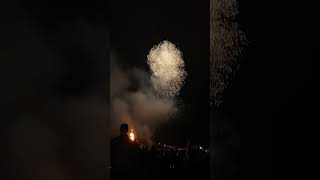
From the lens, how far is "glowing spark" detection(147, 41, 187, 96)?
1244cm

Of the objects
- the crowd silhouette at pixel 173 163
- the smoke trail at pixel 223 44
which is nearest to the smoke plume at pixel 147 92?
the crowd silhouette at pixel 173 163

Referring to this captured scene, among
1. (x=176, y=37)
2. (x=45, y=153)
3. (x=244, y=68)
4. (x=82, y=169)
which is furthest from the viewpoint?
(x=176, y=37)

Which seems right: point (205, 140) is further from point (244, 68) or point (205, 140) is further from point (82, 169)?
point (244, 68)

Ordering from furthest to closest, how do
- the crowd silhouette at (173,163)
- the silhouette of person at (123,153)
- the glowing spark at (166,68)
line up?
the glowing spark at (166,68) → the crowd silhouette at (173,163) → the silhouette of person at (123,153)

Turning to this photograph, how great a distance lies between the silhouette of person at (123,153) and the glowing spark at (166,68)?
7.33 m

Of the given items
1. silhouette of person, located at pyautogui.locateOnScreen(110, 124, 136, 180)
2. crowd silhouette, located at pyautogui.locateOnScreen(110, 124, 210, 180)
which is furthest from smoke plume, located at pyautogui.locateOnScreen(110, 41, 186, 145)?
silhouette of person, located at pyautogui.locateOnScreen(110, 124, 136, 180)

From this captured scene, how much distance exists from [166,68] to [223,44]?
1226cm

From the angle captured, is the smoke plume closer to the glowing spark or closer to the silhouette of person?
the glowing spark

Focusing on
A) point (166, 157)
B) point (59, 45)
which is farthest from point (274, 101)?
point (166, 157)

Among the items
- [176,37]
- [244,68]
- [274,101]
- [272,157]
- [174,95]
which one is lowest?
[272,157]

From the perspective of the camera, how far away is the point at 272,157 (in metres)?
1.03

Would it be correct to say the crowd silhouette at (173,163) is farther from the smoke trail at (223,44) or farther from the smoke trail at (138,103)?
the smoke trail at (223,44)

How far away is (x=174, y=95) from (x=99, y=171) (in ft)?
35.6

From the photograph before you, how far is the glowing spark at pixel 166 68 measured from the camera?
1244 centimetres
